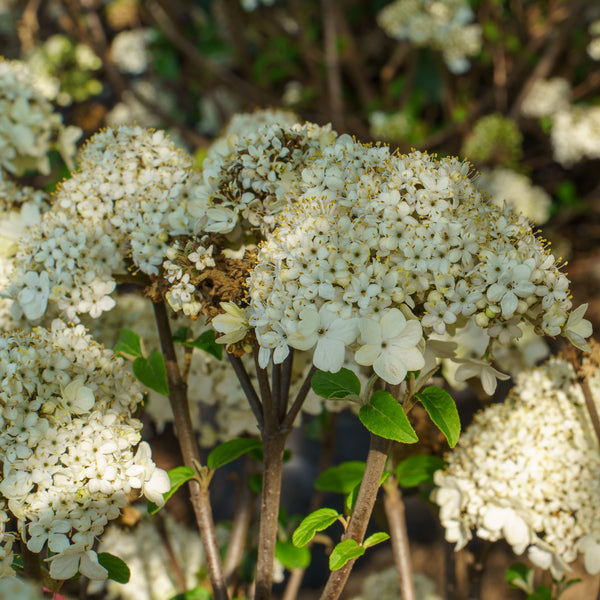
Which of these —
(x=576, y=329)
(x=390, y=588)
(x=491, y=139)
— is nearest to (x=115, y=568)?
(x=576, y=329)

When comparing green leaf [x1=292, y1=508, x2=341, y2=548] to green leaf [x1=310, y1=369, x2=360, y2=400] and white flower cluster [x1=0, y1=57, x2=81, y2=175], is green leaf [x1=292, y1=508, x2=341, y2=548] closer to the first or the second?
green leaf [x1=310, y1=369, x2=360, y2=400]

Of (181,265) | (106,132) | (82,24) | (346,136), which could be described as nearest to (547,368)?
(346,136)

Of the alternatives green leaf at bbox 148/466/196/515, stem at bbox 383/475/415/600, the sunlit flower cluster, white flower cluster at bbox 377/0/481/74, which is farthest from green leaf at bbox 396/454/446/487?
white flower cluster at bbox 377/0/481/74

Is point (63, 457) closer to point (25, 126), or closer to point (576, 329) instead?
point (576, 329)

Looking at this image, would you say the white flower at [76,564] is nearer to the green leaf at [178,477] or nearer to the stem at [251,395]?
the green leaf at [178,477]

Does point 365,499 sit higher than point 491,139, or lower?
lower

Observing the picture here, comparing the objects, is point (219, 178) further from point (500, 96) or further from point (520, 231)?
point (500, 96)
